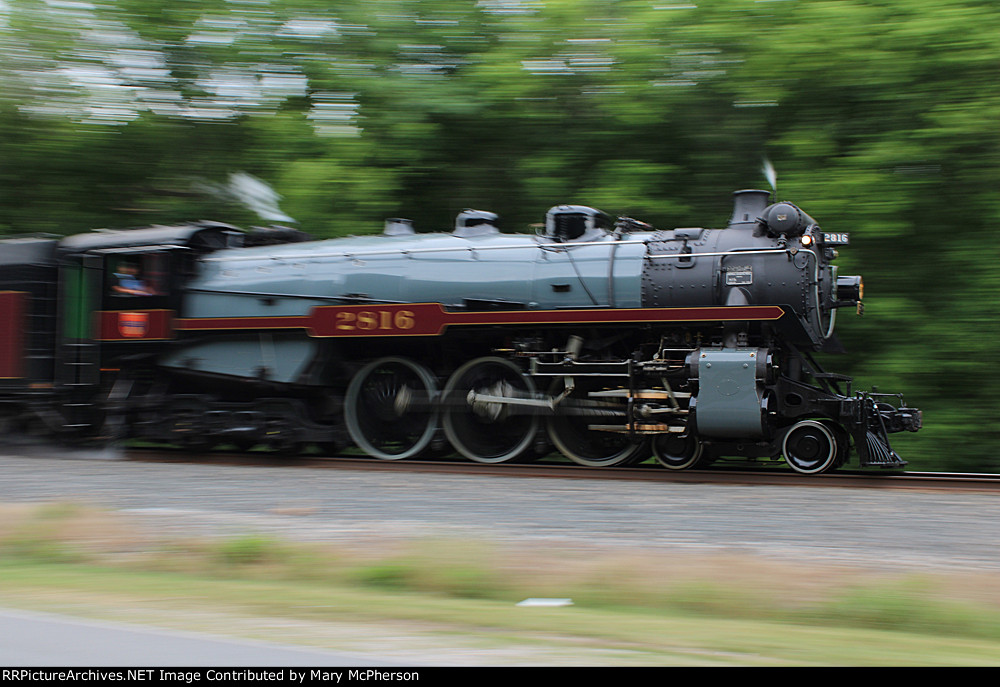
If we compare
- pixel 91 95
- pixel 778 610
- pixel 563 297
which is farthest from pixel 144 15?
pixel 778 610

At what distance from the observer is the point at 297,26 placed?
13.9 meters

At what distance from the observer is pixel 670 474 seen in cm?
873

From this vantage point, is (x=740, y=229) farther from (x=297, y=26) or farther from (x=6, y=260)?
(x=6, y=260)

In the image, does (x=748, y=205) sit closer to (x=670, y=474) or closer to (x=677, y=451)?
(x=677, y=451)

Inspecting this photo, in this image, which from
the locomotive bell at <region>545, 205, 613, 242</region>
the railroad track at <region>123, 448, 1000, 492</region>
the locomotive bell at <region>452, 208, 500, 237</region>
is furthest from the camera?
the locomotive bell at <region>452, 208, 500, 237</region>

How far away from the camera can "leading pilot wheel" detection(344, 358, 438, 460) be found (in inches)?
391

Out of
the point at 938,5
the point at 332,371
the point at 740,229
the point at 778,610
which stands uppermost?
the point at 938,5

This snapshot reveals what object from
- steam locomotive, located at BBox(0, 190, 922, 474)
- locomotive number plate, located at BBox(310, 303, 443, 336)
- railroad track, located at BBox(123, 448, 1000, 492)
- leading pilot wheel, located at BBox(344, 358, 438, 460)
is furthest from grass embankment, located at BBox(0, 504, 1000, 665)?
leading pilot wheel, located at BBox(344, 358, 438, 460)

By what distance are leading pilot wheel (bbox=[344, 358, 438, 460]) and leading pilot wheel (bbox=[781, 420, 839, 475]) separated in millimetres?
3791

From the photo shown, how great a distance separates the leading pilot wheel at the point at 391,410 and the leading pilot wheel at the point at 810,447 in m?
3.79

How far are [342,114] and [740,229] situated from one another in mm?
6780

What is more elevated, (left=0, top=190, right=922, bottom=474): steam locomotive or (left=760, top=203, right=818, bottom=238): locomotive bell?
(left=760, top=203, right=818, bottom=238): locomotive bell

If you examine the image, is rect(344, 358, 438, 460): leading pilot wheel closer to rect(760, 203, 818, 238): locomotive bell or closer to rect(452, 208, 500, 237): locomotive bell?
rect(452, 208, 500, 237): locomotive bell

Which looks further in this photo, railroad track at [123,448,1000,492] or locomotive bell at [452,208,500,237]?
locomotive bell at [452,208,500,237]
